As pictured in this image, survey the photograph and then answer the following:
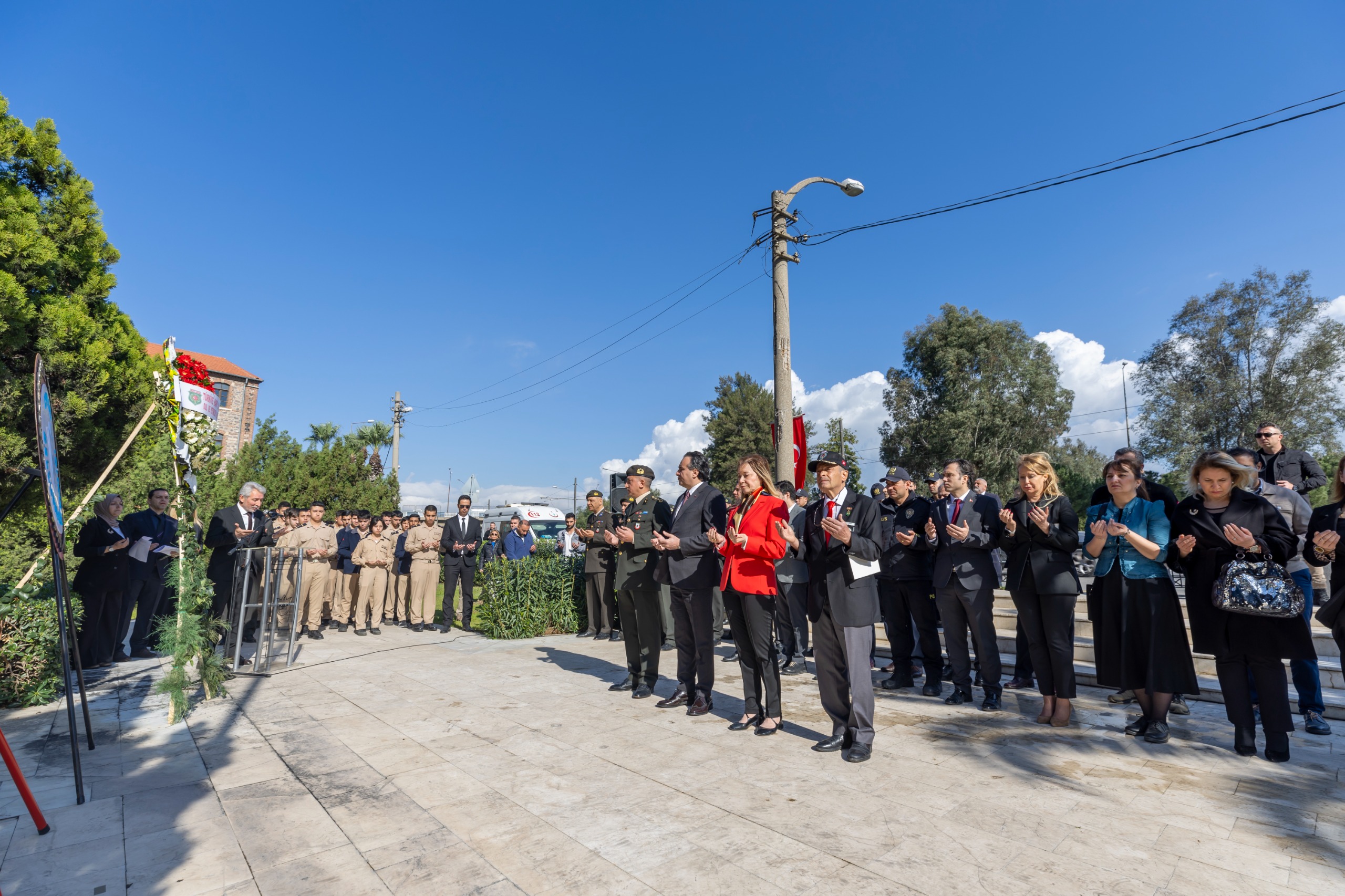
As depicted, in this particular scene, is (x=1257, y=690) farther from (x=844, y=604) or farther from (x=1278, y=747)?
(x=844, y=604)

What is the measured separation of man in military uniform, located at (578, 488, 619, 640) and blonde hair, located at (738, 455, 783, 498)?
4.14 m

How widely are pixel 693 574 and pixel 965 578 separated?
226 centimetres

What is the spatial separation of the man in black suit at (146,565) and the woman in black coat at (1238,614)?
9.40m

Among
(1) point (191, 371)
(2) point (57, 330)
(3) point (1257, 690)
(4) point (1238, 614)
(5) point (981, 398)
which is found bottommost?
(3) point (1257, 690)

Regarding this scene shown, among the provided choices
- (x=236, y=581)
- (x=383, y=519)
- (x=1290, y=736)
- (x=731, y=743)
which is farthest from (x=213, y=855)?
(x=383, y=519)

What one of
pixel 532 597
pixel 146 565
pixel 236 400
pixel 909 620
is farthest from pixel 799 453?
pixel 236 400

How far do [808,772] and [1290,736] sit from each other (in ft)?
11.2

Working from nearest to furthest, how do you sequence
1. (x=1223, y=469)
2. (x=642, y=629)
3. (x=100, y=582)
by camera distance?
(x=1223, y=469), (x=642, y=629), (x=100, y=582)

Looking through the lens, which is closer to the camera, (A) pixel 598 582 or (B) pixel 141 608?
(B) pixel 141 608

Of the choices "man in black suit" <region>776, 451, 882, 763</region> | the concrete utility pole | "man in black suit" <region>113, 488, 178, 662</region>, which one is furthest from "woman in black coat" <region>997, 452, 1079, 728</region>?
"man in black suit" <region>113, 488, 178, 662</region>

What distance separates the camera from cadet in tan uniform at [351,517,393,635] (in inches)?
410

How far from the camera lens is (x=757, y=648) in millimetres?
4852

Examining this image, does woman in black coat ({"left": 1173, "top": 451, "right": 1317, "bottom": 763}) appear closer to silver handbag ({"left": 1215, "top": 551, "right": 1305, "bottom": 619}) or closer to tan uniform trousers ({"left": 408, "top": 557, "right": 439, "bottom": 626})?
silver handbag ({"left": 1215, "top": 551, "right": 1305, "bottom": 619})

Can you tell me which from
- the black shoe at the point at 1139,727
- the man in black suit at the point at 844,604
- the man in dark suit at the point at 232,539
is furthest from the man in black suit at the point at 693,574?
the man in dark suit at the point at 232,539
